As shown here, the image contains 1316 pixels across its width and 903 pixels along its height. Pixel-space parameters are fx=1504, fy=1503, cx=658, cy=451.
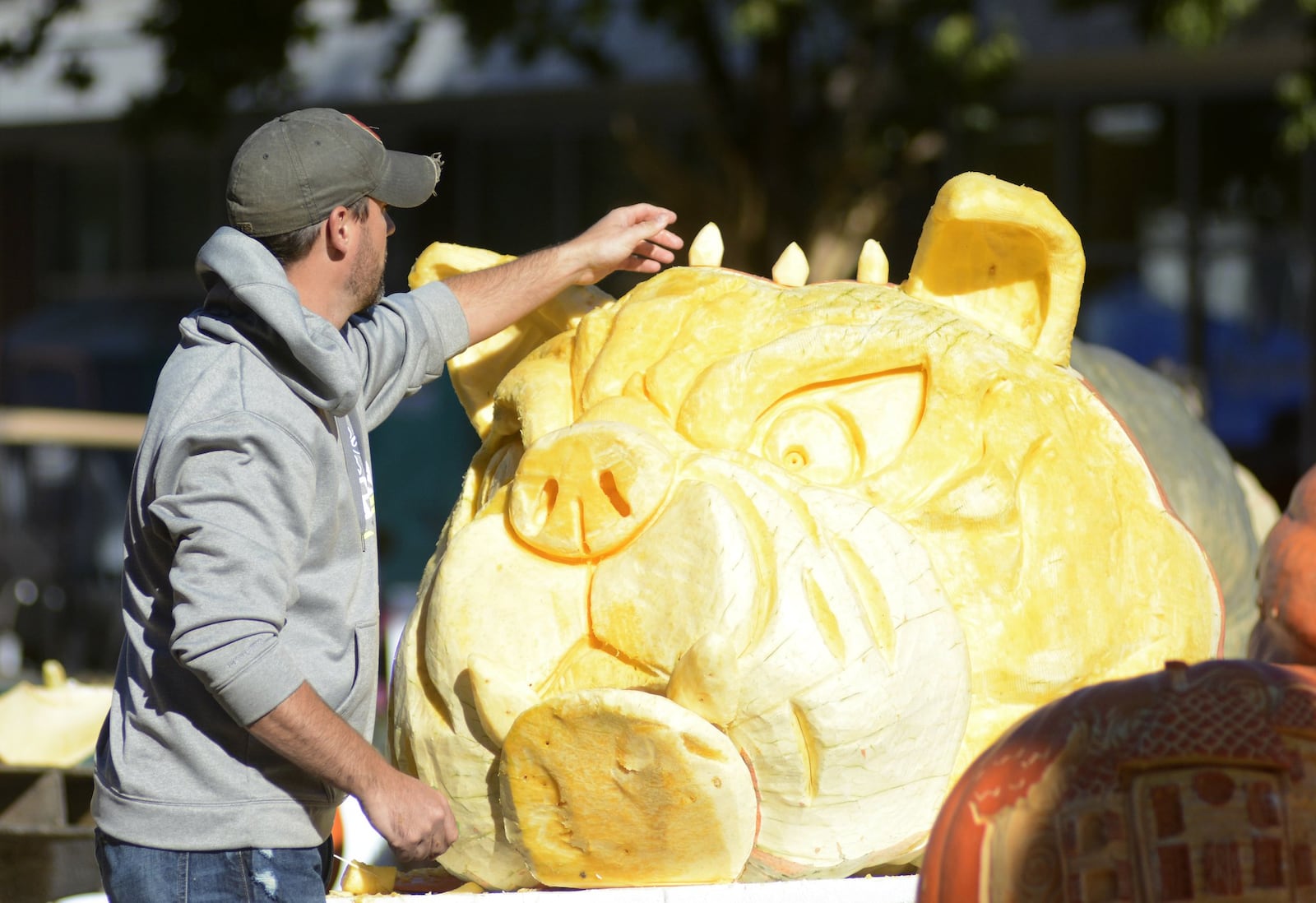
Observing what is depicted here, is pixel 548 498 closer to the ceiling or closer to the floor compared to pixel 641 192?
closer to the floor

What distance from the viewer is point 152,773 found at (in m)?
2.20

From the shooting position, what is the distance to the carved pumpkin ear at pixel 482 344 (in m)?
3.17

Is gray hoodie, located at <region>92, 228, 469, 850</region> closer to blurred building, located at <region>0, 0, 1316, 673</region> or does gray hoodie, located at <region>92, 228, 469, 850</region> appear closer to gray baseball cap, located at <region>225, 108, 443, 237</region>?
gray baseball cap, located at <region>225, 108, 443, 237</region>

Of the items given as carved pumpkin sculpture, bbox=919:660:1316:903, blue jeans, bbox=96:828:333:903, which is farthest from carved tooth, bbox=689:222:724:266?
carved pumpkin sculpture, bbox=919:660:1316:903

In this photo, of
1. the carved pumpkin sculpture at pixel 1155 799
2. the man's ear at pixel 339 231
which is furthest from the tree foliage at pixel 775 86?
the carved pumpkin sculpture at pixel 1155 799

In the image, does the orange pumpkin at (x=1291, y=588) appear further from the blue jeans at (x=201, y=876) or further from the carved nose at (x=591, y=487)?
the blue jeans at (x=201, y=876)

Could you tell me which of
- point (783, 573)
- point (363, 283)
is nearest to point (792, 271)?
point (783, 573)

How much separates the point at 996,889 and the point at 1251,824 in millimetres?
269

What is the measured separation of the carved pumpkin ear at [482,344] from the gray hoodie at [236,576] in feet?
2.64

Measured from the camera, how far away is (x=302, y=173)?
2357mm

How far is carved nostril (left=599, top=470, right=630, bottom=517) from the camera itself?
→ 100 inches

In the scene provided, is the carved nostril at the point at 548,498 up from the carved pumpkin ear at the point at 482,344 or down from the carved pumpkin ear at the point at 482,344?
down

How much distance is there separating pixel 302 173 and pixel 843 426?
1.04 metres

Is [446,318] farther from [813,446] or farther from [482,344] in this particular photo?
[813,446]
